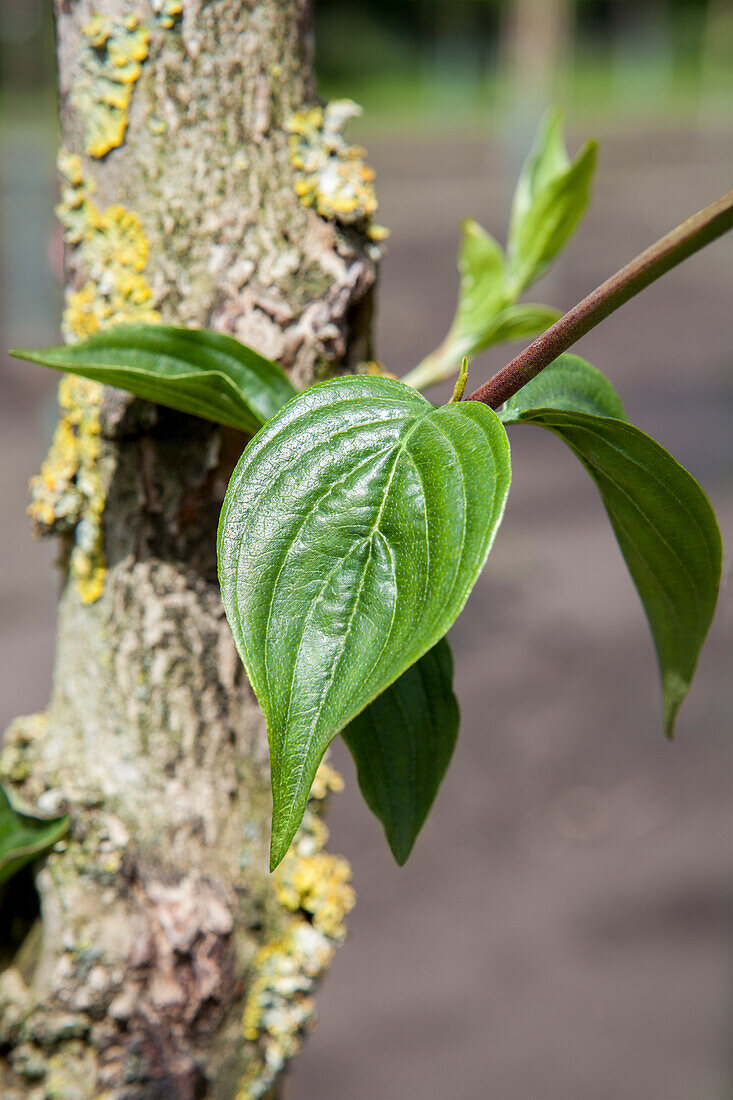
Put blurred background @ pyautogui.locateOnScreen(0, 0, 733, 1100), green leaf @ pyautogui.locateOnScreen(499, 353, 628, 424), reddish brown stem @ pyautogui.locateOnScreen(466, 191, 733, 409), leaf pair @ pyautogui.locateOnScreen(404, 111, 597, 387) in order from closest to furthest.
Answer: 1. reddish brown stem @ pyautogui.locateOnScreen(466, 191, 733, 409)
2. green leaf @ pyautogui.locateOnScreen(499, 353, 628, 424)
3. leaf pair @ pyautogui.locateOnScreen(404, 111, 597, 387)
4. blurred background @ pyautogui.locateOnScreen(0, 0, 733, 1100)

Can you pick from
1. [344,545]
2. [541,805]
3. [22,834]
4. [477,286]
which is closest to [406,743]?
[344,545]

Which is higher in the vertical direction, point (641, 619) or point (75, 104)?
point (75, 104)

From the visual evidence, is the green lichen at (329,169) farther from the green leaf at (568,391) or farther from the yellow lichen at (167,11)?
the green leaf at (568,391)

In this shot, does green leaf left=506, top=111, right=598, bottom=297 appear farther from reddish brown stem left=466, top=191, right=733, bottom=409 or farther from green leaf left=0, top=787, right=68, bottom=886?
green leaf left=0, top=787, right=68, bottom=886

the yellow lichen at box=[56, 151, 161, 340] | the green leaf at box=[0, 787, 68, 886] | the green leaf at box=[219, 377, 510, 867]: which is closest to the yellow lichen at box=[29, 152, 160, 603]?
the yellow lichen at box=[56, 151, 161, 340]

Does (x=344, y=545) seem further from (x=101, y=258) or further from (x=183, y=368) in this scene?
(x=101, y=258)

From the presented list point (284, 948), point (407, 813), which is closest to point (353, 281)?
point (407, 813)

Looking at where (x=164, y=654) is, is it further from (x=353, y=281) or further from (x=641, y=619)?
(x=641, y=619)
